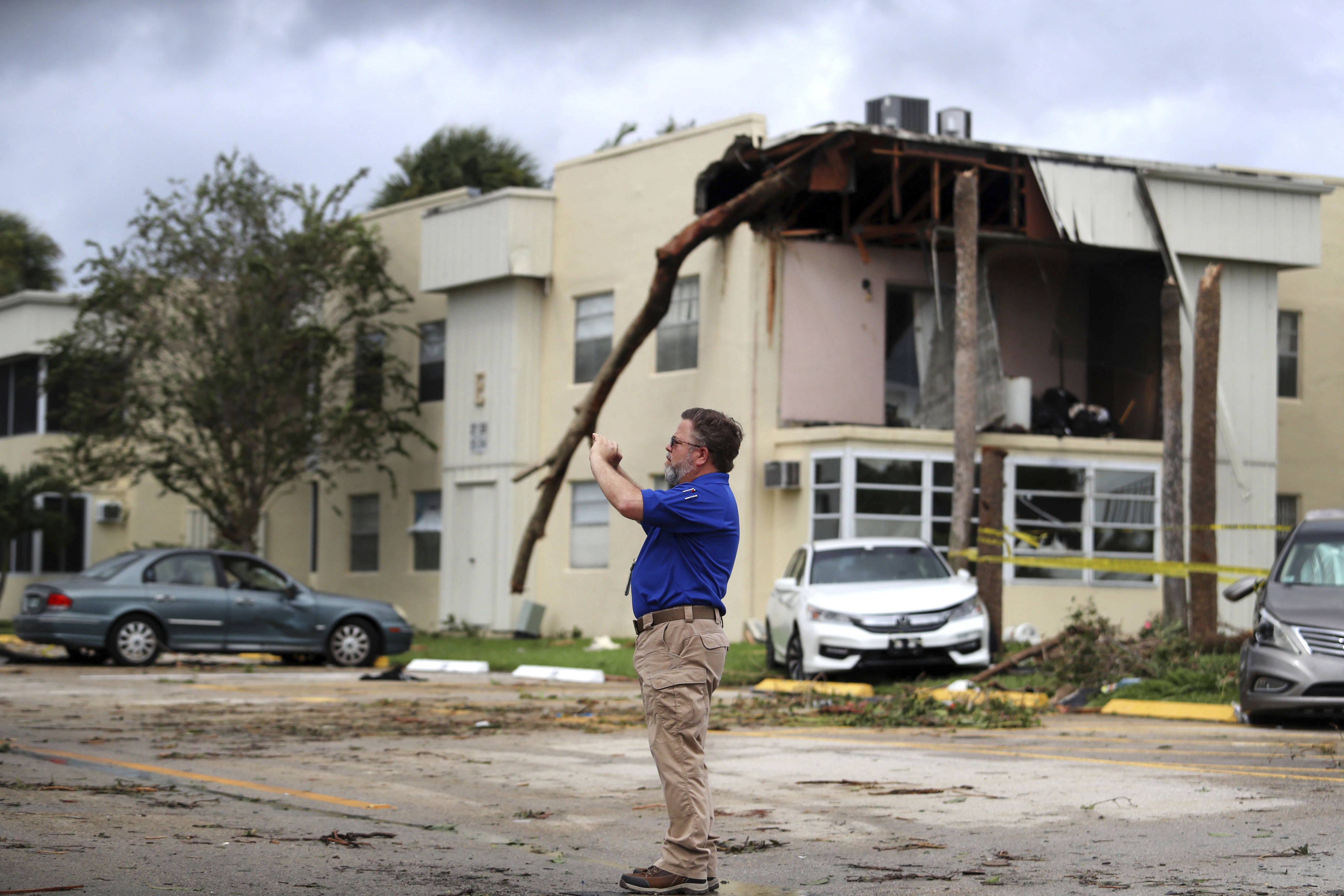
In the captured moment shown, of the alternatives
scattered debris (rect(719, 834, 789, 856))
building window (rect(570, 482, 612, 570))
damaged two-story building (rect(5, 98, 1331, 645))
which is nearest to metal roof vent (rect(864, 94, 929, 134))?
damaged two-story building (rect(5, 98, 1331, 645))

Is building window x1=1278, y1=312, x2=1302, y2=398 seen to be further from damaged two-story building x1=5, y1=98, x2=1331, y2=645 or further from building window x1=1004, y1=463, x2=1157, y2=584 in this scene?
building window x1=1004, y1=463, x2=1157, y2=584

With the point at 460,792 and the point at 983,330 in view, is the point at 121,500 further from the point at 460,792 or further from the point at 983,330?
the point at 460,792

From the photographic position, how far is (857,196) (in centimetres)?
2591

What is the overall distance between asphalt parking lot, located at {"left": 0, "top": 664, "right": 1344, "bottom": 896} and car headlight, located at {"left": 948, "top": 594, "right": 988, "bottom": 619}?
305cm

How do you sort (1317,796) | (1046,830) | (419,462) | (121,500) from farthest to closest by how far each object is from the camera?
(121,500) → (419,462) → (1317,796) → (1046,830)

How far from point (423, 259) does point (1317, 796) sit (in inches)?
936

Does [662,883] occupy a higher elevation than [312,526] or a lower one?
lower

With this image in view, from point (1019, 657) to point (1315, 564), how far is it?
420 centimetres

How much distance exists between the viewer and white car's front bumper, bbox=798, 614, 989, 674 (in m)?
16.3

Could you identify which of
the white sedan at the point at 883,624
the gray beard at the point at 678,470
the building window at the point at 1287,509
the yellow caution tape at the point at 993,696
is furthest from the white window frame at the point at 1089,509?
the gray beard at the point at 678,470

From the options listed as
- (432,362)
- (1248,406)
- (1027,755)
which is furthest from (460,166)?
(1027,755)

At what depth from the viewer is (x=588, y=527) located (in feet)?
90.0

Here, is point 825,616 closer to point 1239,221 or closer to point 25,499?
point 1239,221

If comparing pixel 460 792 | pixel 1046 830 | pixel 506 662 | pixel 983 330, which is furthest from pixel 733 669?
pixel 1046 830
